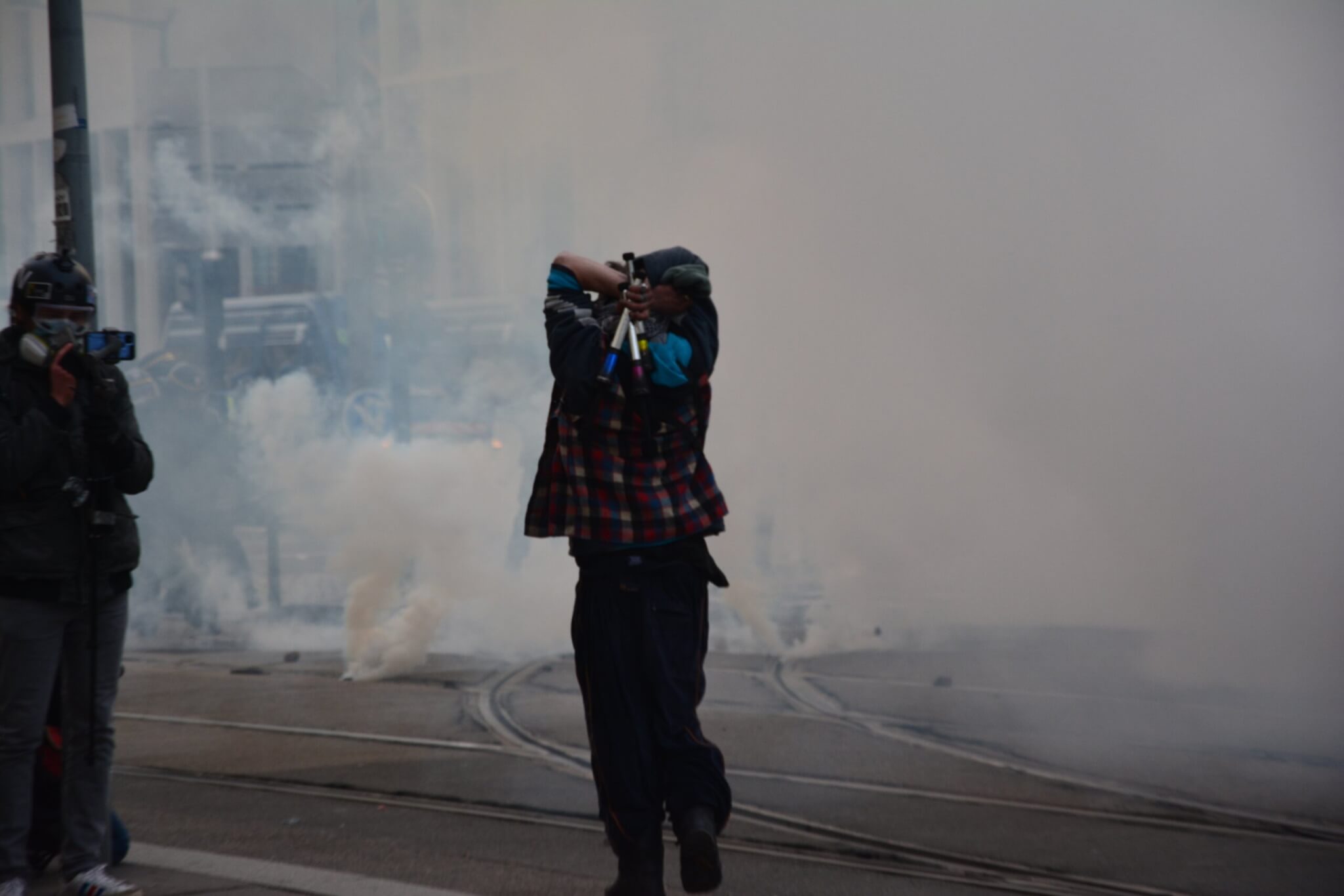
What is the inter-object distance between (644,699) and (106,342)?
1.49 metres

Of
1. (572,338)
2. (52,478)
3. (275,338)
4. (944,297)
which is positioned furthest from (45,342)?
(275,338)

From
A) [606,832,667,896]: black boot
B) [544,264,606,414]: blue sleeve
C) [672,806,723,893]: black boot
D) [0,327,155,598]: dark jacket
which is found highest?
Result: [544,264,606,414]: blue sleeve

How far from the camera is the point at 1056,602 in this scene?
732 cm

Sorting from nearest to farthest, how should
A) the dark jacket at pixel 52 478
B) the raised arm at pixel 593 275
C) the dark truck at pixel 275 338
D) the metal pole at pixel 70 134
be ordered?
the raised arm at pixel 593 275
the dark jacket at pixel 52 478
the metal pole at pixel 70 134
the dark truck at pixel 275 338

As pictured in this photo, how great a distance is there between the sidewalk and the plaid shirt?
1058mm

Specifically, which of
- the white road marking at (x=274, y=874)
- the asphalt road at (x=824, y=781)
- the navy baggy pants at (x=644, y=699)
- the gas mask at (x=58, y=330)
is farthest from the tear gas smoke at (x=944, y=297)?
the gas mask at (x=58, y=330)

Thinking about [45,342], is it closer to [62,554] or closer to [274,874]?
[62,554]

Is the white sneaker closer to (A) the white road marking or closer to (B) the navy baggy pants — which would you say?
(A) the white road marking

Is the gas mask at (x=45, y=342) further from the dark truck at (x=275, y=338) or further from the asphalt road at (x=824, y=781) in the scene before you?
the dark truck at (x=275, y=338)

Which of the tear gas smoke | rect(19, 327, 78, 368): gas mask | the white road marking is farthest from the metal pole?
the tear gas smoke

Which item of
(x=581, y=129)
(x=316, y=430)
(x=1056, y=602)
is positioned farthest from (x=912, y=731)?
(x=316, y=430)

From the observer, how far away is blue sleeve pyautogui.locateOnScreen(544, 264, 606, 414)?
8.91ft

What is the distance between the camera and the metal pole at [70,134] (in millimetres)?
3740

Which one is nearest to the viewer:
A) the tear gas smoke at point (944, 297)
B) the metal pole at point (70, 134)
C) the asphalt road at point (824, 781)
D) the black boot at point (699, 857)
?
the black boot at point (699, 857)
